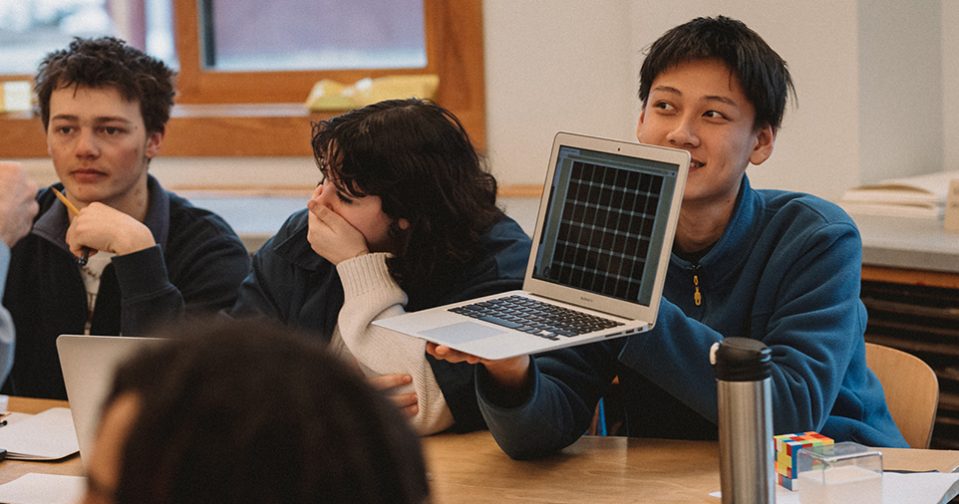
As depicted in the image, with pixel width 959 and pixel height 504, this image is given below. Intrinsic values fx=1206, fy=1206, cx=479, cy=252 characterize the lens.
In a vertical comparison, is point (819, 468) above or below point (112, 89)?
below

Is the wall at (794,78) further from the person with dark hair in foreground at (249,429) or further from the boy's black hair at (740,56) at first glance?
the person with dark hair in foreground at (249,429)

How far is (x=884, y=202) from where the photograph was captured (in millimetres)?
2479

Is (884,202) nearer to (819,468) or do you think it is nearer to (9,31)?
(819,468)

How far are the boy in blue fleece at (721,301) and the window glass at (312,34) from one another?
1458mm

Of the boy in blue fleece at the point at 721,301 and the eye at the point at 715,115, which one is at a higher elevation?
the eye at the point at 715,115

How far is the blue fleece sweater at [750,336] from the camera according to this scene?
1.50m

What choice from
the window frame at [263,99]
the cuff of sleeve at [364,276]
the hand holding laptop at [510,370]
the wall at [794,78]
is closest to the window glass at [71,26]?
the window frame at [263,99]

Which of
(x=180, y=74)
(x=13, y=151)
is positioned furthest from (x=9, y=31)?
(x=180, y=74)

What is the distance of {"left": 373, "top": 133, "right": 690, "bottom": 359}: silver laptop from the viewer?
1.41m

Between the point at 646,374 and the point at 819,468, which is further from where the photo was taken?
the point at 646,374

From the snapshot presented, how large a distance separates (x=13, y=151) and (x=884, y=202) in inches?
94.5

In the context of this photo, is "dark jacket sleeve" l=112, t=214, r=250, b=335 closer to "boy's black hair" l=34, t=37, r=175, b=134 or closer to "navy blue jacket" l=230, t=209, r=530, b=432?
"navy blue jacket" l=230, t=209, r=530, b=432

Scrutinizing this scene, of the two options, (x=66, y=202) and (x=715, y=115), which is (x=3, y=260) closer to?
(x=66, y=202)

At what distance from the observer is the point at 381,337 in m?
1.71
